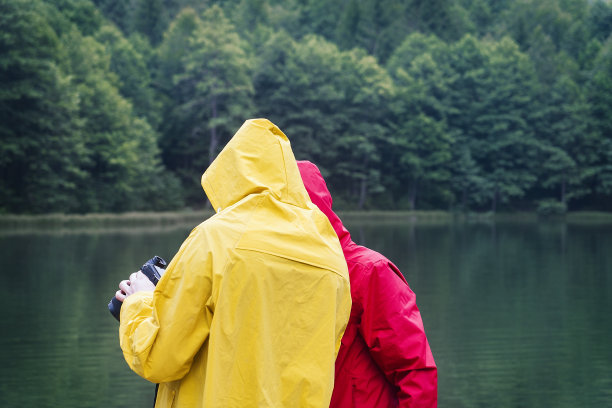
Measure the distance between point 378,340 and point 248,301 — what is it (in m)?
0.69

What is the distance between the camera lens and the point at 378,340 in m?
2.51

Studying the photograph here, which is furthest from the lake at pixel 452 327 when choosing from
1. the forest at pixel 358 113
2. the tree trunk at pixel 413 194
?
the tree trunk at pixel 413 194

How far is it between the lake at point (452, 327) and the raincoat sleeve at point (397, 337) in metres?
4.08

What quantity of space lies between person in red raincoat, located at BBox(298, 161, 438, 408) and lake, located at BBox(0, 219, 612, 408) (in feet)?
13.3

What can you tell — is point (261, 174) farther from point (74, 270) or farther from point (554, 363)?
point (74, 270)

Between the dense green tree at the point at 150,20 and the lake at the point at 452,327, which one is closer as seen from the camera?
the lake at the point at 452,327

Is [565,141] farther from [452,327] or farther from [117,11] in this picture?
[452,327]

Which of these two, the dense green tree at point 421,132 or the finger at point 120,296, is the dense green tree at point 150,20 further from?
the finger at point 120,296

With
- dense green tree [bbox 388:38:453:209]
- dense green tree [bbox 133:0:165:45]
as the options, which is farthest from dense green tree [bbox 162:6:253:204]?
dense green tree [bbox 133:0:165:45]

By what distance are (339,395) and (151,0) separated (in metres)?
64.0

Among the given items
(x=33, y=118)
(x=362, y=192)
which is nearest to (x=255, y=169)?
(x=33, y=118)

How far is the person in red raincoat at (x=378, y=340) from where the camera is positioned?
2.51 meters

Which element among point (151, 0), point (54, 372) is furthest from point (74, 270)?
point (151, 0)

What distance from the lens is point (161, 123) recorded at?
48.3 metres
